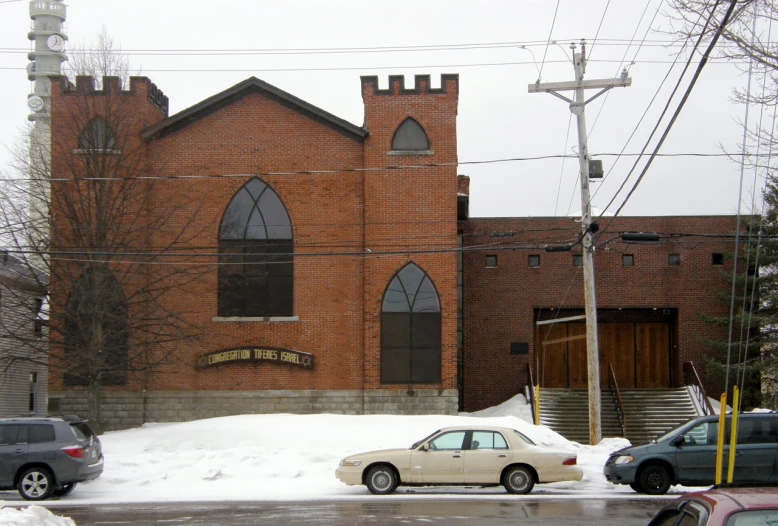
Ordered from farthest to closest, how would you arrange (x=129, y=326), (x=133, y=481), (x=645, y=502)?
(x=129, y=326)
(x=133, y=481)
(x=645, y=502)

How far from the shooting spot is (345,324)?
29469mm

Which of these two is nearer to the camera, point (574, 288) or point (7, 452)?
point (7, 452)

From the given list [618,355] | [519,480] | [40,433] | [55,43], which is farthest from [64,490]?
[55,43]

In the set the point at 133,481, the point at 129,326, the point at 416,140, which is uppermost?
the point at 416,140

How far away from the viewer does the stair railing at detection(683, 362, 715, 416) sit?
102 ft

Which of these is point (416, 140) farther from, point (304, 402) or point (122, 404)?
point (122, 404)

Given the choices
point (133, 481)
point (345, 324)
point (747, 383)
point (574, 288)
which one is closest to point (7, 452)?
point (133, 481)

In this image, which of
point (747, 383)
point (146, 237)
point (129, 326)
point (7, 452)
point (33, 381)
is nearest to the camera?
point (7, 452)

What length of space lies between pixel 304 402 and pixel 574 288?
1128cm

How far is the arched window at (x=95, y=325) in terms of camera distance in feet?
85.1

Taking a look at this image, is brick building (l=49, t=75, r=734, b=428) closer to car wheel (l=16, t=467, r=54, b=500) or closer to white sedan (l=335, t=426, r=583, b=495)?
car wheel (l=16, t=467, r=54, b=500)

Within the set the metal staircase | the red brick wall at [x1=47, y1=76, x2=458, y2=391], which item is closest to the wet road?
the red brick wall at [x1=47, y1=76, x2=458, y2=391]

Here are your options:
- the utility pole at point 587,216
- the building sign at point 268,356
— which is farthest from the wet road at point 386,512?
the building sign at point 268,356

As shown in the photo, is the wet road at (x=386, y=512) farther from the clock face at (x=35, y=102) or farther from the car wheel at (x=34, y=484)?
the clock face at (x=35, y=102)
